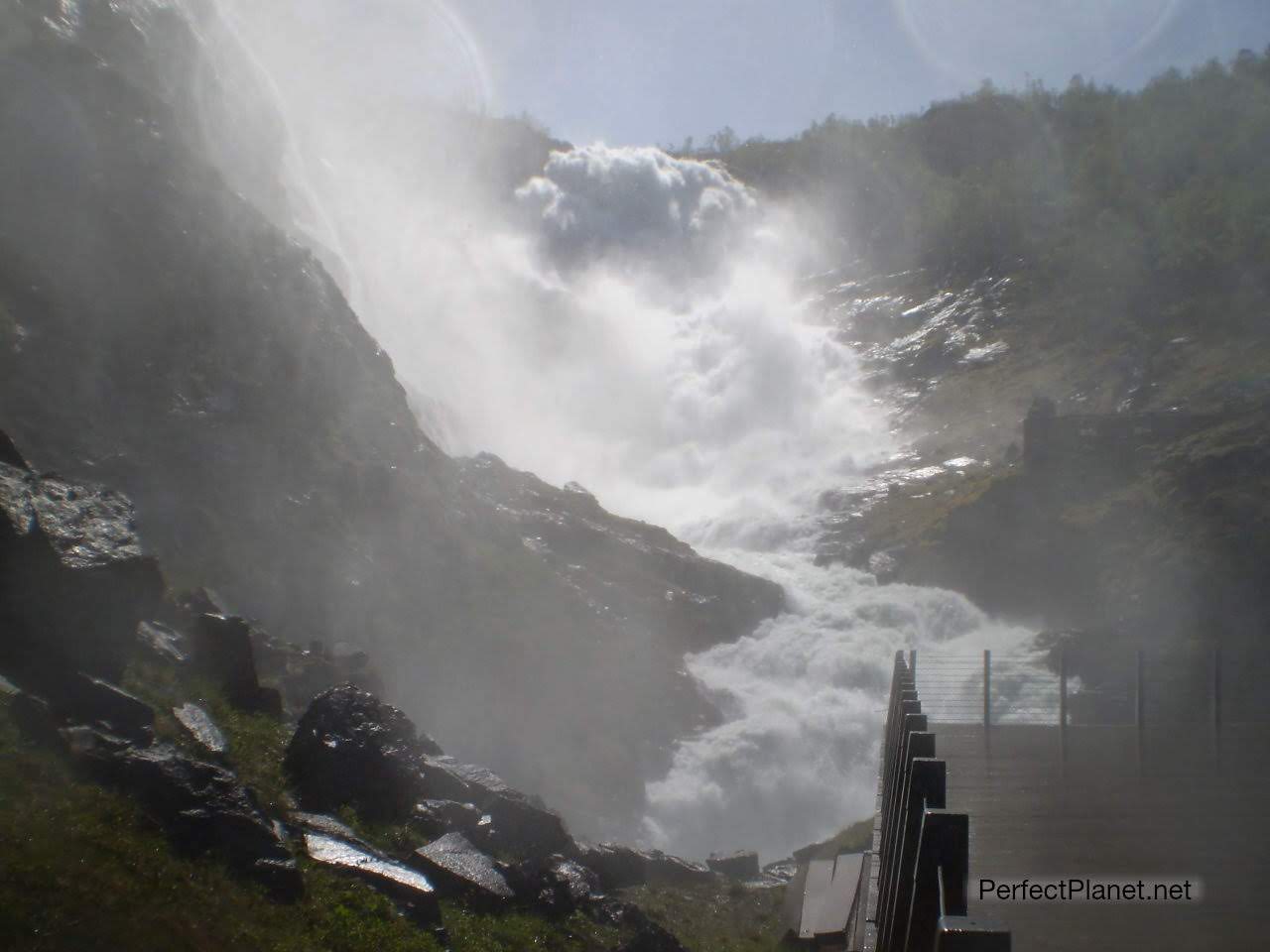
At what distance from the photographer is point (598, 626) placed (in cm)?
3450

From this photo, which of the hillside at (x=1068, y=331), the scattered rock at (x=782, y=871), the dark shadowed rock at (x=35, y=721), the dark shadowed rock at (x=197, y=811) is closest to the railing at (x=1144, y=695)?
the hillside at (x=1068, y=331)

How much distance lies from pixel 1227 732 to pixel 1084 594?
33.2 meters

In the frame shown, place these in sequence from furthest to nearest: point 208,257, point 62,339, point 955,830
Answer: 1. point 208,257
2. point 62,339
3. point 955,830

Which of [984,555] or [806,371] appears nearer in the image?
[984,555]

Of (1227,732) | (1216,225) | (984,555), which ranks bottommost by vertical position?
(1227,732)

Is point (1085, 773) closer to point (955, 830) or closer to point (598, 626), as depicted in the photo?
point (955, 830)

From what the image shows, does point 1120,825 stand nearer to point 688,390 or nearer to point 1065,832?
point 1065,832

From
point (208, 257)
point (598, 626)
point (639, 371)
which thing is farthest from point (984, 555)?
point (639, 371)

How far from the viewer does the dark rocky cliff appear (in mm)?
21562

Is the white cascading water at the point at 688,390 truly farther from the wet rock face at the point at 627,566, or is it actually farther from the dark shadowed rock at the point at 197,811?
the dark shadowed rock at the point at 197,811

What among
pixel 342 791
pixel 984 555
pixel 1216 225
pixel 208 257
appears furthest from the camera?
pixel 1216 225

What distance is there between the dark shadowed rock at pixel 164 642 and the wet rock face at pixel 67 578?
0.95m

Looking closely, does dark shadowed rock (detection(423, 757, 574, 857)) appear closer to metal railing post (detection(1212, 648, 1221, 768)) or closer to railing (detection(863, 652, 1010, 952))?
metal railing post (detection(1212, 648, 1221, 768))

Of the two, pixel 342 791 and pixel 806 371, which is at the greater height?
pixel 806 371
